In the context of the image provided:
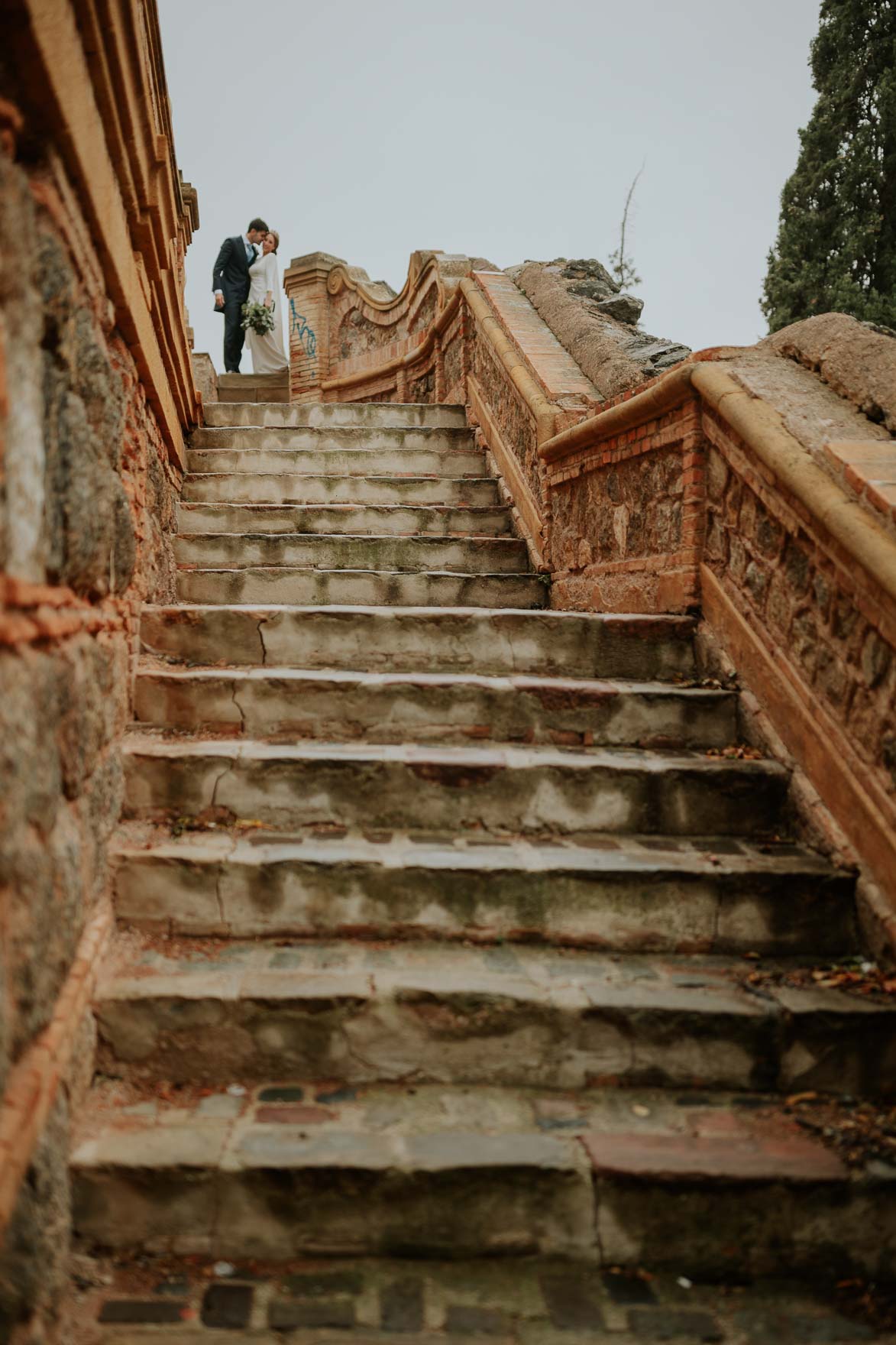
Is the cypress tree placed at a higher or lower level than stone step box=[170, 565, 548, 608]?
higher

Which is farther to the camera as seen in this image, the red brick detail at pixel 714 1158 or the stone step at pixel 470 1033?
the stone step at pixel 470 1033

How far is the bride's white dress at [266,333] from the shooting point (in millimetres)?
10719

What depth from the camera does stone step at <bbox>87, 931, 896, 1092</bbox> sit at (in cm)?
240

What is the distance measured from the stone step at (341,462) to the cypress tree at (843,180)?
33.3ft

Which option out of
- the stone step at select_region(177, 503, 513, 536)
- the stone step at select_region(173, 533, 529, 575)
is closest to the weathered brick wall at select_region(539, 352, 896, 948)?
the stone step at select_region(173, 533, 529, 575)

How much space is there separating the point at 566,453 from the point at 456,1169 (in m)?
3.76

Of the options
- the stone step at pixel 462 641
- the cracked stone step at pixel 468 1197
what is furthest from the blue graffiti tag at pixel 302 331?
the cracked stone step at pixel 468 1197

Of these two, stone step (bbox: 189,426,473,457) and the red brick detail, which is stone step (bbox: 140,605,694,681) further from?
stone step (bbox: 189,426,473,457)

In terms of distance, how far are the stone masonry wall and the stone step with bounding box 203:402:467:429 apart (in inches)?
180

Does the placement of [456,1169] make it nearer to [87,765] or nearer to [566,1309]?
[566,1309]

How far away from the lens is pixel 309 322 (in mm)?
12047

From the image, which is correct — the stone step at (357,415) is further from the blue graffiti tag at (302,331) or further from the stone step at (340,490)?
the blue graffiti tag at (302,331)

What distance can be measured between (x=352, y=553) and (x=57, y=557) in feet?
10.8

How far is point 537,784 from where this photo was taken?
3.20m
